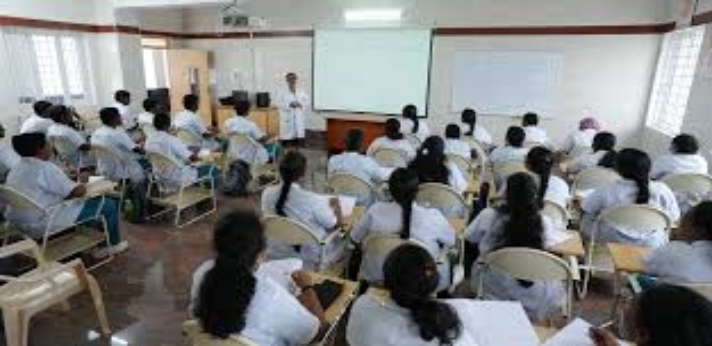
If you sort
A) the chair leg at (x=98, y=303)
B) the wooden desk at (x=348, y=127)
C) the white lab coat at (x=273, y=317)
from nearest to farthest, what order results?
1. the white lab coat at (x=273, y=317)
2. the chair leg at (x=98, y=303)
3. the wooden desk at (x=348, y=127)

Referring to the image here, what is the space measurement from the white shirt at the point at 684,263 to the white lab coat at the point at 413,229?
102cm

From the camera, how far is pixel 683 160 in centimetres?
399

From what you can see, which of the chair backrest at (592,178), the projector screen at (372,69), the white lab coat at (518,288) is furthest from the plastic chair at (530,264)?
the projector screen at (372,69)

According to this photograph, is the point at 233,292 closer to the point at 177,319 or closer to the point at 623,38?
the point at 177,319

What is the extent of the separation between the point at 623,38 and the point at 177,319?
7171 millimetres

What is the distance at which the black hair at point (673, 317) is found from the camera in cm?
114

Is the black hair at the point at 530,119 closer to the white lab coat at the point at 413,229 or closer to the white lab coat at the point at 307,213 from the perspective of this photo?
the white lab coat at the point at 413,229

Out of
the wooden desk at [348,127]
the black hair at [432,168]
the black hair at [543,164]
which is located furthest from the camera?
the wooden desk at [348,127]

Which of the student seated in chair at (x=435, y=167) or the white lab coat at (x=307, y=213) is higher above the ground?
the student seated in chair at (x=435, y=167)

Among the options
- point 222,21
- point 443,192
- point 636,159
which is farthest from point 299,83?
point 636,159

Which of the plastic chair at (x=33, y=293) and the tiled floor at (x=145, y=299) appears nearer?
the plastic chair at (x=33, y=293)

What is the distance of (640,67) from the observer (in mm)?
6801

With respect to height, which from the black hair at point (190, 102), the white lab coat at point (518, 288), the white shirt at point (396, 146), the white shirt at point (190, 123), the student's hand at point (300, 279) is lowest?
the white lab coat at point (518, 288)

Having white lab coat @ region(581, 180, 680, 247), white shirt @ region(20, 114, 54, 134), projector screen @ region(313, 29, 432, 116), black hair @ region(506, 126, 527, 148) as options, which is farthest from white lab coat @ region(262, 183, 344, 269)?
projector screen @ region(313, 29, 432, 116)
